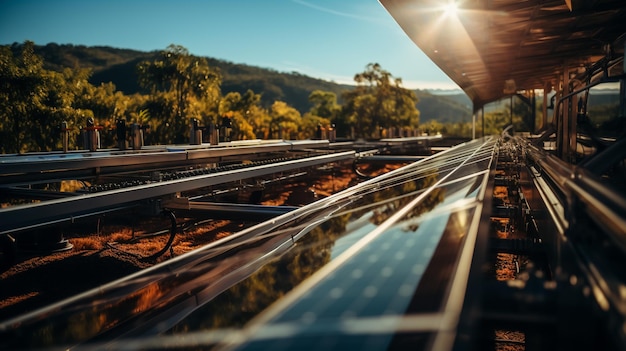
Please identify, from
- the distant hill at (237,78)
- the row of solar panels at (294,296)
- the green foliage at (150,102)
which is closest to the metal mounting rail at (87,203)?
the row of solar panels at (294,296)

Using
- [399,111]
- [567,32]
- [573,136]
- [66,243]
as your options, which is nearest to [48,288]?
[66,243]

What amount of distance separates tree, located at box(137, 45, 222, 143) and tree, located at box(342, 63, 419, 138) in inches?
689

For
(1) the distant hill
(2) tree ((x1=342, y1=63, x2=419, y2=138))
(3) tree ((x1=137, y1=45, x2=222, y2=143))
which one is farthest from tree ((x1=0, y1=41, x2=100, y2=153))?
(1) the distant hill

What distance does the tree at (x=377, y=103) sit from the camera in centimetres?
5025

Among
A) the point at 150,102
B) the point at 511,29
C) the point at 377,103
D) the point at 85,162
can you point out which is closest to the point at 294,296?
the point at 85,162

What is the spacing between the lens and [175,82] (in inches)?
1426

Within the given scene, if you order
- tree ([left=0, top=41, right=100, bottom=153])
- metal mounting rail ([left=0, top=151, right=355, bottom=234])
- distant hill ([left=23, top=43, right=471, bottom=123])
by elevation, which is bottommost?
metal mounting rail ([left=0, top=151, right=355, bottom=234])

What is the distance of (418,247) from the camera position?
1.50 metres

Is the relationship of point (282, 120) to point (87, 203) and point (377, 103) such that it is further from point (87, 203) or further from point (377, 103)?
point (87, 203)

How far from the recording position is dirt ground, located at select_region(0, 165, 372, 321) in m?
4.11

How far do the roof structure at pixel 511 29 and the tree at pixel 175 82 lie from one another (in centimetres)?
2716

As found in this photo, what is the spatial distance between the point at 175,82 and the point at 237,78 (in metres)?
62.1

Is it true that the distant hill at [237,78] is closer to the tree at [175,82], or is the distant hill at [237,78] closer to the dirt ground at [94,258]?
the tree at [175,82]

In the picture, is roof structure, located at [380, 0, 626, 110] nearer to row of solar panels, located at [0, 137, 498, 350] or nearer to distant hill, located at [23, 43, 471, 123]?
row of solar panels, located at [0, 137, 498, 350]
